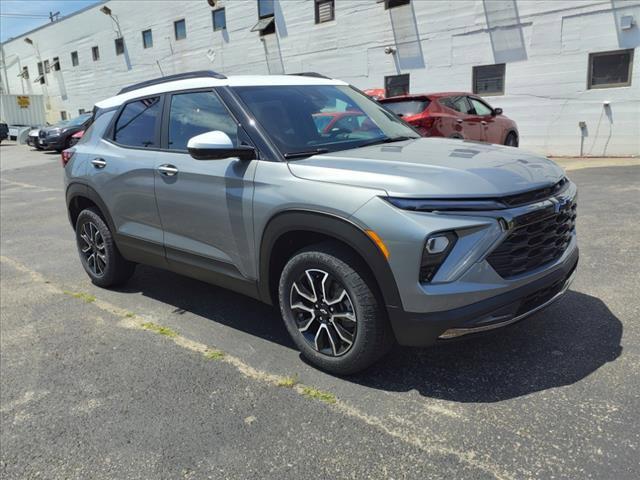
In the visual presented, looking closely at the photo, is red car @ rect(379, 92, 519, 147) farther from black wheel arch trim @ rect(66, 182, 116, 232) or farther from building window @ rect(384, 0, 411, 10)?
building window @ rect(384, 0, 411, 10)

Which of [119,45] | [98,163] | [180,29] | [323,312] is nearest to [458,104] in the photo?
[98,163]

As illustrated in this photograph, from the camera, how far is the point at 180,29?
24.0m

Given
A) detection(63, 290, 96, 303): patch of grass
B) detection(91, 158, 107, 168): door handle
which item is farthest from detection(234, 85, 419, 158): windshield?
detection(63, 290, 96, 303): patch of grass

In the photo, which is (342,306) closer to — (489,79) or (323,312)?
(323,312)

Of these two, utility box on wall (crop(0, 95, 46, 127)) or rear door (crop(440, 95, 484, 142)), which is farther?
utility box on wall (crop(0, 95, 46, 127))

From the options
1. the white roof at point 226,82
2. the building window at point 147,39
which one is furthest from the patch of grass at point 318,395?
the building window at point 147,39

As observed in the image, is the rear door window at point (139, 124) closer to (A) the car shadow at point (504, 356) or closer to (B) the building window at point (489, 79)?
(A) the car shadow at point (504, 356)

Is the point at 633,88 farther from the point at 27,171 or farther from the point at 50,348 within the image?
the point at 27,171

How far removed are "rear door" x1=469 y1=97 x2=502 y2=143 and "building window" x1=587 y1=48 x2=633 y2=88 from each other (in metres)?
4.07

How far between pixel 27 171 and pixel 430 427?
17.3 meters

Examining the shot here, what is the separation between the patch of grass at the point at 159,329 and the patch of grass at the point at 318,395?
1.34m

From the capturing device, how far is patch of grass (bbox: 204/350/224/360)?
139 inches

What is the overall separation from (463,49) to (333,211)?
540 inches

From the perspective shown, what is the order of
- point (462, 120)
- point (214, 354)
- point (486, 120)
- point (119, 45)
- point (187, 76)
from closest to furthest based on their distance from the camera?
point (214, 354)
point (187, 76)
point (462, 120)
point (486, 120)
point (119, 45)
